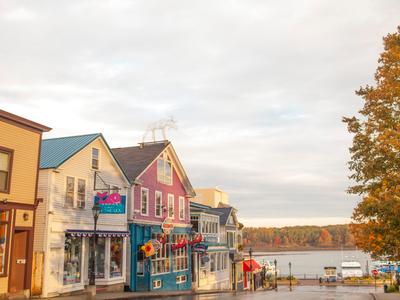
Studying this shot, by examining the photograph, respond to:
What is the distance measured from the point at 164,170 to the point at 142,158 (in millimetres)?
2582

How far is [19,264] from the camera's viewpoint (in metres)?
22.4

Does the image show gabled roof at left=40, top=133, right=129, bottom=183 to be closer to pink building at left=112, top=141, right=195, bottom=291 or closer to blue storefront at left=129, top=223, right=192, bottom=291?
pink building at left=112, top=141, right=195, bottom=291

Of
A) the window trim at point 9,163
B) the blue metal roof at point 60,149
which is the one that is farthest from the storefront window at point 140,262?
the window trim at point 9,163

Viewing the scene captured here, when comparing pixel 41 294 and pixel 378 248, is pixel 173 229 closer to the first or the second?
pixel 41 294

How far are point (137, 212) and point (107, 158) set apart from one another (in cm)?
513

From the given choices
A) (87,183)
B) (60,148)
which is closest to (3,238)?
(87,183)

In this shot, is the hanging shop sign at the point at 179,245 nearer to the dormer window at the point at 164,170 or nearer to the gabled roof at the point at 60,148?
the dormer window at the point at 164,170

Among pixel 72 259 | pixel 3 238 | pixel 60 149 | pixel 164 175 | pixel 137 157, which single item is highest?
pixel 137 157

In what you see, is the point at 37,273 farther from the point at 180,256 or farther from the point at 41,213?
the point at 180,256

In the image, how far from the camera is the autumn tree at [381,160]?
1820cm

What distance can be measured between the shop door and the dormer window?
15.0 metres

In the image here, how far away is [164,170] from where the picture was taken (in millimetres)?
37719

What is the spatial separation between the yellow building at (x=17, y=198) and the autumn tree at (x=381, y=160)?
15.6 metres

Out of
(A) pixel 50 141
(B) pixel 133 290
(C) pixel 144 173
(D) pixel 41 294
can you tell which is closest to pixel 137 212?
(C) pixel 144 173
